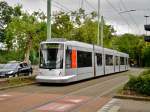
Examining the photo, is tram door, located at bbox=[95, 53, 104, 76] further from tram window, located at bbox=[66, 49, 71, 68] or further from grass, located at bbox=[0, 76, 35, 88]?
tram window, located at bbox=[66, 49, 71, 68]

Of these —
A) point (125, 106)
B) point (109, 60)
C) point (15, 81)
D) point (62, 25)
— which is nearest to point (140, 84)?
point (125, 106)

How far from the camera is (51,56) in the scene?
1176 inches

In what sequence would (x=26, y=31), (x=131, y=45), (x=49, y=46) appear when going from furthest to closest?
(x=131, y=45) → (x=26, y=31) → (x=49, y=46)

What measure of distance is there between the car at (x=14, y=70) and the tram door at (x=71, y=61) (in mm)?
8368

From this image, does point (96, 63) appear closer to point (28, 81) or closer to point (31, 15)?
point (28, 81)

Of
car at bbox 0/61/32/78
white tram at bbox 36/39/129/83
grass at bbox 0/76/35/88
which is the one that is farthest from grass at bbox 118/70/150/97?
car at bbox 0/61/32/78

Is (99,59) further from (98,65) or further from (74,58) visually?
(74,58)

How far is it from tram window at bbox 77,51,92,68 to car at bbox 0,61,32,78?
6602mm

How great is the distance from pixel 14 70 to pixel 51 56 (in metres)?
9.62

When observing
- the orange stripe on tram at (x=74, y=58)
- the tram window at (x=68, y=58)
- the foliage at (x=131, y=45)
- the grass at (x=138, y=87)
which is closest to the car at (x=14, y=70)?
the orange stripe on tram at (x=74, y=58)

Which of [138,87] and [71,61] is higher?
[71,61]

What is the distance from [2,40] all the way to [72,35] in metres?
44.7

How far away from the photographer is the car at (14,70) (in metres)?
37.9

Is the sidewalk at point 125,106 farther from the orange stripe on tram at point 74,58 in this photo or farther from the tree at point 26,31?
the tree at point 26,31
